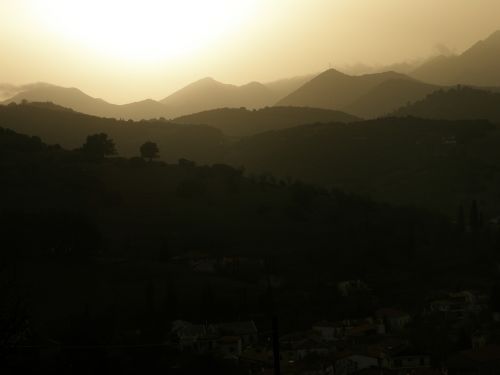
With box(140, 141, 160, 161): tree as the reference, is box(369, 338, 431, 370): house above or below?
below

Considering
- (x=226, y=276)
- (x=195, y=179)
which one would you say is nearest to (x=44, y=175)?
(x=195, y=179)

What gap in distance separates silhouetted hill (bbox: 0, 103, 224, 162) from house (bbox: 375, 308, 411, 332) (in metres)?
76.5

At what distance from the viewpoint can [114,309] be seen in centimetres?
4181

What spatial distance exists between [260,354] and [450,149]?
74.6m

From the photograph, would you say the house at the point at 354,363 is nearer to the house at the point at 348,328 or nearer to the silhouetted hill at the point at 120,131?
the house at the point at 348,328

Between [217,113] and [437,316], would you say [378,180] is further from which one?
[217,113]

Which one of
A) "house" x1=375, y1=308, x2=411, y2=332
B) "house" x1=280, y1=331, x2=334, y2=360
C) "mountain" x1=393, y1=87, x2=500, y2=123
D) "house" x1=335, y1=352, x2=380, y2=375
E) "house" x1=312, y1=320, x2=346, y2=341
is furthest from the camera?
"mountain" x1=393, y1=87, x2=500, y2=123

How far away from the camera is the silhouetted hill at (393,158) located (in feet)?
299

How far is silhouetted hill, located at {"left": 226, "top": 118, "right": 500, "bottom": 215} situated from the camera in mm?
91062

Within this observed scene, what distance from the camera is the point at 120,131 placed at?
130m

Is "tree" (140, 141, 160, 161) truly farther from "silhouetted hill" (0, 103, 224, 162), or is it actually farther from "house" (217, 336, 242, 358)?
"house" (217, 336, 242, 358)

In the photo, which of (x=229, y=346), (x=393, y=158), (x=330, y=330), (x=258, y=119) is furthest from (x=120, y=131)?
Answer: (x=229, y=346)

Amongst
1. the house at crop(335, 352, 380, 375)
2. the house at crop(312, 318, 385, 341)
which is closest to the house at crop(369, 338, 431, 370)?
the house at crop(335, 352, 380, 375)

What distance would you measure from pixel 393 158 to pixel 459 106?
54277 millimetres
